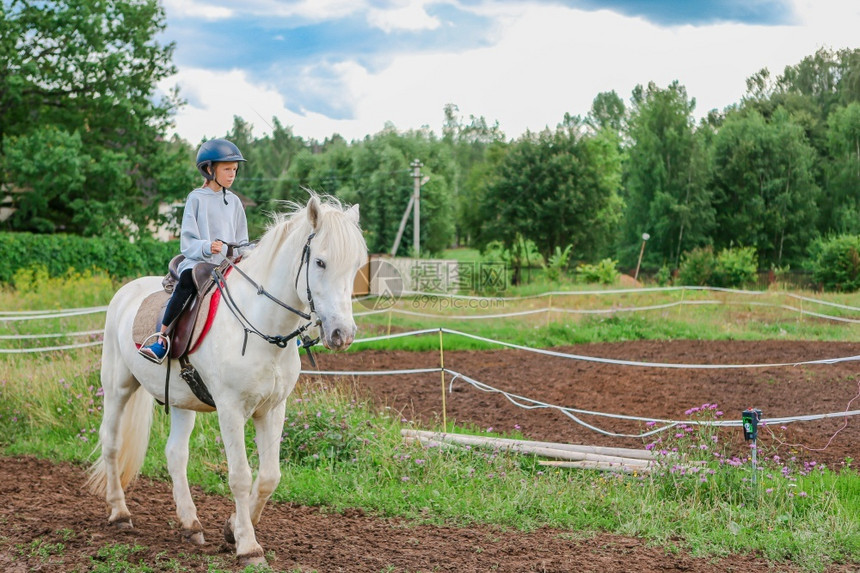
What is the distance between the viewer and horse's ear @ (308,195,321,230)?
4234 millimetres

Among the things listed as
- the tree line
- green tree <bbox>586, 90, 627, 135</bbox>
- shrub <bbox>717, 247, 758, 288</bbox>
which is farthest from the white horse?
green tree <bbox>586, 90, 627, 135</bbox>

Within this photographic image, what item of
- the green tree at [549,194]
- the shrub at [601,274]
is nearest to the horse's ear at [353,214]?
the shrub at [601,274]

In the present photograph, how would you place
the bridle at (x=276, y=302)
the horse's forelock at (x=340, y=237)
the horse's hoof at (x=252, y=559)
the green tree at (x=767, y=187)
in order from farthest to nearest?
the green tree at (x=767, y=187) → the horse's hoof at (x=252, y=559) → the bridle at (x=276, y=302) → the horse's forelock at (x=340, y=237)

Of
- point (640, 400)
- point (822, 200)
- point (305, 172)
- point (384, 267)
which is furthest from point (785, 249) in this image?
point (640, 400)

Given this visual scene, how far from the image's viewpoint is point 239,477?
4.70 meters

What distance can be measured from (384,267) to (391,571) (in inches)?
984

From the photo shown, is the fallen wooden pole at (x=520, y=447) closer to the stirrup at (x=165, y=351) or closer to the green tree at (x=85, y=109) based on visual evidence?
the stirrup at (x=165, y=351)

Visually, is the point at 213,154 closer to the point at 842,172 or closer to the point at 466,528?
the point at 466,528

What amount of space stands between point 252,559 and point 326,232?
1.99 meters

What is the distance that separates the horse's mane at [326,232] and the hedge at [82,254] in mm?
18773

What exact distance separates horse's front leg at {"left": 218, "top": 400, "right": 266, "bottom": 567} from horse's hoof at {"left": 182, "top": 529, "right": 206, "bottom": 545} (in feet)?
1.50

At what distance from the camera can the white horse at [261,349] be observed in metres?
4.20

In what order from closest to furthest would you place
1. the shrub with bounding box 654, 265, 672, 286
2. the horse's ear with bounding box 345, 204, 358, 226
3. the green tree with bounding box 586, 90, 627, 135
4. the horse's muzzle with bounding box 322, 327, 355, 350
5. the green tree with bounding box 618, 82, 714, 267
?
1. the horse's muzzle with bounding box 322, 327, 355, 350
2. the horse's ear with bounding box 345, 204, 358, 226
3. the shrub with bounding box 654, 265, 672, 286
4. the green tree with bounding box 618, 82, 714, 267
5. the green tree with bounding box 586, 90, 627, 135

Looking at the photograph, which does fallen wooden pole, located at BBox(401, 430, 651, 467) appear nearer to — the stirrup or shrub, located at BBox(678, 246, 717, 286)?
the stirrup
